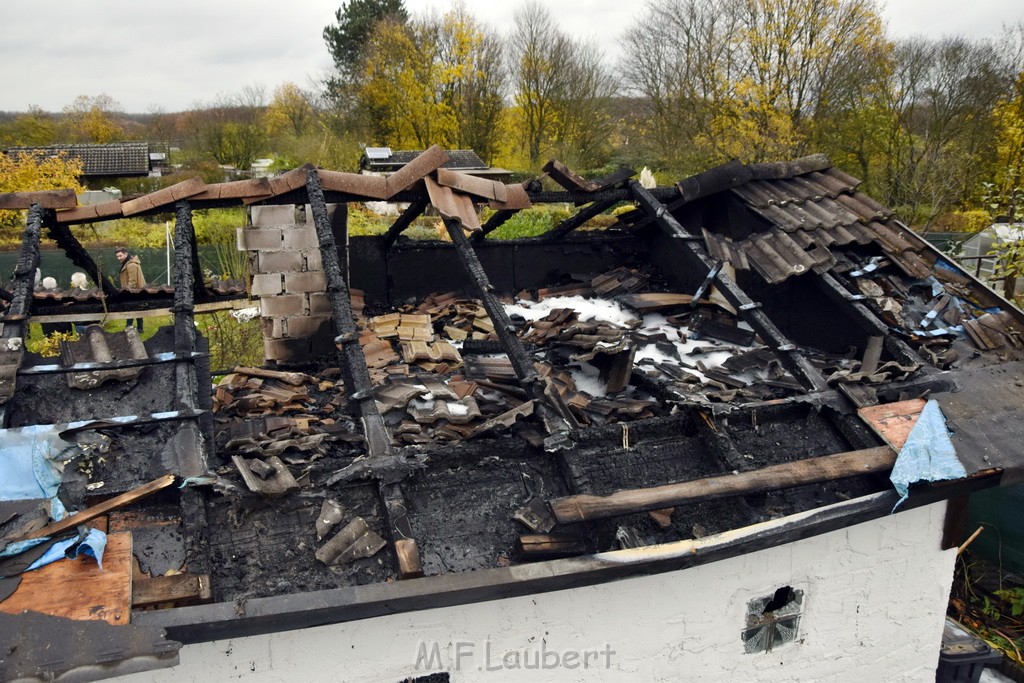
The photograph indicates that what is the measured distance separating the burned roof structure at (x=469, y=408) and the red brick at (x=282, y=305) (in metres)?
0.02

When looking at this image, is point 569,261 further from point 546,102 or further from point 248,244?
point 546,102

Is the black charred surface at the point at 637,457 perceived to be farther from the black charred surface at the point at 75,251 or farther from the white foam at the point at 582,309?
the black charred surface at the point at 75,251

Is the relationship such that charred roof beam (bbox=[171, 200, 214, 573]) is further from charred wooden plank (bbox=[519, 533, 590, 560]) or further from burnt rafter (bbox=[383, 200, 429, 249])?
burnt rafter (bbox=[383, 200, 429, 249])

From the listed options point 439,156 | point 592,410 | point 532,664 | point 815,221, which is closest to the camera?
point 532,664

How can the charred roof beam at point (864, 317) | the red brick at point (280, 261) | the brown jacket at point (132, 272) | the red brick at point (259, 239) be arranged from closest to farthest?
the charred roof beam at point (864, 317), the red brick at point (259, 239), the red brick at point (280, 261), the brown jacket at point (132, 272)

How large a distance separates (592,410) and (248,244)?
12.7 feet

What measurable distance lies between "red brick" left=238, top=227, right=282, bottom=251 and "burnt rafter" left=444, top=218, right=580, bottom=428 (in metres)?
2.15

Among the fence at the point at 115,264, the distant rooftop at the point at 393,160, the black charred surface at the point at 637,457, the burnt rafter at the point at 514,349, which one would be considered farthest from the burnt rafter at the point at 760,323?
the fence at the point at 115,264

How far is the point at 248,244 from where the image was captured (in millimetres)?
6707

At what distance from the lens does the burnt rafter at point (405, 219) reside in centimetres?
674

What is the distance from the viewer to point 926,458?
4.68m

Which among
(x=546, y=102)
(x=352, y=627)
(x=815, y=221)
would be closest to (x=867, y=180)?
(x=546, y=102)

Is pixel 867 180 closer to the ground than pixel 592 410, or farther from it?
farther from it

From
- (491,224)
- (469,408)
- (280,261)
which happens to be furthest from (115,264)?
(469,408)
